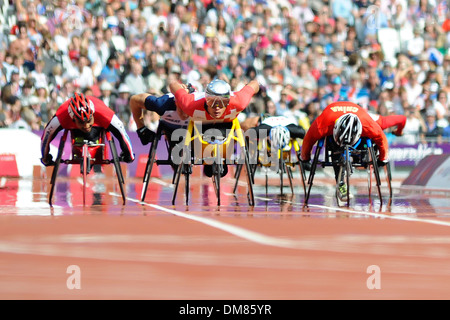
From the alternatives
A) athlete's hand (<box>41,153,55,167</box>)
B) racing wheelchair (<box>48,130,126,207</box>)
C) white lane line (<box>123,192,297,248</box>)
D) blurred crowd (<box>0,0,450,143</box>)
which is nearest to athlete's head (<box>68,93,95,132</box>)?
racing wheelchair (<box>48,130,126,207</box>)

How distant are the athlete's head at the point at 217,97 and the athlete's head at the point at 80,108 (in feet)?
5.39

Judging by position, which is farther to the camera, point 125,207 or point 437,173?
point 437,173

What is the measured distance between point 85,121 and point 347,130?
363 cm

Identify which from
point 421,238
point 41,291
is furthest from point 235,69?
point 41,291

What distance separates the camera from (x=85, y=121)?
13570 mm

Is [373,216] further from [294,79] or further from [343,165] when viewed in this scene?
[294,79]

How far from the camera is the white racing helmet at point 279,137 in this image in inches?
696

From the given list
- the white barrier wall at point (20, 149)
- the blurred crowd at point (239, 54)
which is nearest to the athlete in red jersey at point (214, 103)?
the blurred crowd at point (239, 54)

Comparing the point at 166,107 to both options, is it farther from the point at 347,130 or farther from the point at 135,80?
the point at 135,80

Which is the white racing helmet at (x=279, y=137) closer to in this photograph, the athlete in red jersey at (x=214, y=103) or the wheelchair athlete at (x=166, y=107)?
the wheelchair athlete at (x=166, y=107)

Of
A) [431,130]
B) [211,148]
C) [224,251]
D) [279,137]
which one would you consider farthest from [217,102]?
[431,130]

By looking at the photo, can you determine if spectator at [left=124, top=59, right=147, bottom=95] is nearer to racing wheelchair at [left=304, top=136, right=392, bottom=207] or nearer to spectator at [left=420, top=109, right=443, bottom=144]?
spectator at [left=420, top=109, right=443, bottom=144]
